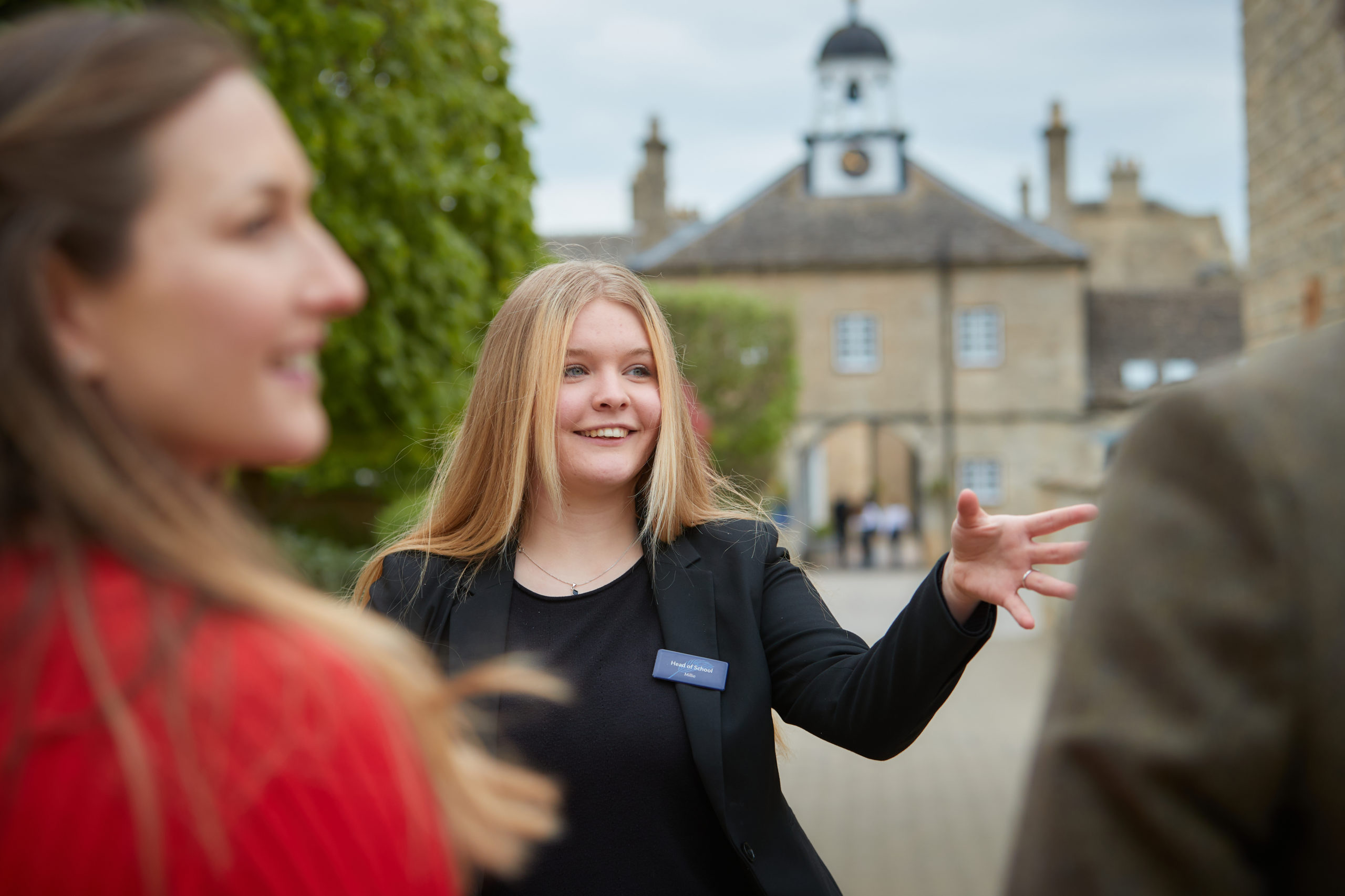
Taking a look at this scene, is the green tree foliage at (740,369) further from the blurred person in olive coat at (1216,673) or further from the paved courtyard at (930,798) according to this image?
the blurred person in olive coat at (1216,673)

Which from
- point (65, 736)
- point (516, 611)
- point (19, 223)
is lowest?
point (516, 611)

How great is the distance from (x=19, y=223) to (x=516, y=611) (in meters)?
1.82

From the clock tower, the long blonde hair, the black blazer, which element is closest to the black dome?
the clock tower

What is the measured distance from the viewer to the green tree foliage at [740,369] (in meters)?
28.1

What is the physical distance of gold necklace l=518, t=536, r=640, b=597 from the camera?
2779 mm

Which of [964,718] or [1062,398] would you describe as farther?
[1062,398]

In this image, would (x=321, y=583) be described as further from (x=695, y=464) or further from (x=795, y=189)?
(x=795, y=189)

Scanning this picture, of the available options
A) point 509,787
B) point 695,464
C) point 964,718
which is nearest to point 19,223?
point 509,787

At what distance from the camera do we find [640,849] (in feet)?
7.95

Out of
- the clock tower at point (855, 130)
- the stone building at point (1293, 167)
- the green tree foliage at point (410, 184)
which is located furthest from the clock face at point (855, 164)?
the stone building at point (1293, 167)

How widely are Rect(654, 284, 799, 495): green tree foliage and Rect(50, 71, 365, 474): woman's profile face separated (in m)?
26.5

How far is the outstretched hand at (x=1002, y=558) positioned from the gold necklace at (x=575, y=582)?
0.82 metres

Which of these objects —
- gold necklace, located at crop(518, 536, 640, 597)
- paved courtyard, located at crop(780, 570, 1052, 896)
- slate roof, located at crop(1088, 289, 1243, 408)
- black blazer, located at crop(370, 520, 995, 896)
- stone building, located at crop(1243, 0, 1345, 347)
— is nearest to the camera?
black blazer, located at crop(370, 520, 995, 896)

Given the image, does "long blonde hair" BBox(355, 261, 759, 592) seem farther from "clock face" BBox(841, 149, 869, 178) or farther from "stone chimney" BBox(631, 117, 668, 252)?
"stone chimney" BBox(631, 117, 668, 252)
